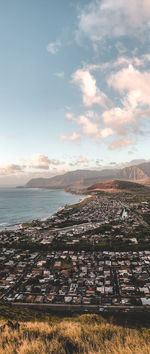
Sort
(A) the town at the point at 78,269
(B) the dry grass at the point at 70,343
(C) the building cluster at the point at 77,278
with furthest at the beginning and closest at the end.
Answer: (C) the building cluster at the point at 77,278
(A) the town at the point at 78,269
(B) the dry grass at the point at 70,343

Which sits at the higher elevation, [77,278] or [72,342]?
[72,342]

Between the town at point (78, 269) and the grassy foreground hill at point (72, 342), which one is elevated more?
the grassy foreground hill at point (72, 342)

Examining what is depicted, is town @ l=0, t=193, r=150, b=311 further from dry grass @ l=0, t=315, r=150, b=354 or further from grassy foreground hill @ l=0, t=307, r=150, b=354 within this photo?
dry grass @ l=0, t=315, r=150, b=354

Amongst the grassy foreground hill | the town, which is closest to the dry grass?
the grassy foreground hill

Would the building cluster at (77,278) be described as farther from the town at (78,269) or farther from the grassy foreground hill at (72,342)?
the grassy foreground hill at (72,342)

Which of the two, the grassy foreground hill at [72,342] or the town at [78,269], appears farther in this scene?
the town at [78,269]

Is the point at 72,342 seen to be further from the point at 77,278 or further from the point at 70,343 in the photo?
the point at 77,278

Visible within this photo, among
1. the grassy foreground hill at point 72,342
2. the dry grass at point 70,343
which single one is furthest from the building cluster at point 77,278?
the dry grass at point 70,343

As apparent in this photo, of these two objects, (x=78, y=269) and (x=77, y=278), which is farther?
(x=78, y=269)

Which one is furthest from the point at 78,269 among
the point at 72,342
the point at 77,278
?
the point at 72,342

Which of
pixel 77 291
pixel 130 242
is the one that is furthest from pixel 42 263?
pixel 130 242

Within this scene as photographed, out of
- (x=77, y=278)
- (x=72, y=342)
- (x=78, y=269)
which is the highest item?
(x=72, y=342)
